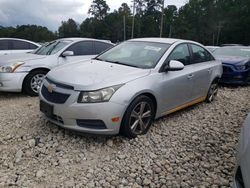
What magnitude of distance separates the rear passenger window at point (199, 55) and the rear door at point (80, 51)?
109 inches

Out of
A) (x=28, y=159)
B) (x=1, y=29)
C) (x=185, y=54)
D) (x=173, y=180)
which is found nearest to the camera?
(x=173, y=180)

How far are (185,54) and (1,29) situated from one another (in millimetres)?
48041

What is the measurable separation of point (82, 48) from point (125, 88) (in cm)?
361

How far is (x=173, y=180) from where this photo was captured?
3027mm

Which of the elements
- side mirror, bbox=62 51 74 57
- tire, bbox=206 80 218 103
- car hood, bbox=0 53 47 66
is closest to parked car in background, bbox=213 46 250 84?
tire, bbox=206 80 218 103

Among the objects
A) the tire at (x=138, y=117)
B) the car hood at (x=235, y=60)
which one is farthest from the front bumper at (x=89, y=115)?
the car hood at (x=235, y=60)

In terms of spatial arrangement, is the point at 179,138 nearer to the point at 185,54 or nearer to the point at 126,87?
the point at 126,87

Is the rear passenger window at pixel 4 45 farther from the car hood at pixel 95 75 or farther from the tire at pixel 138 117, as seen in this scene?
the tire at pixel 138 117

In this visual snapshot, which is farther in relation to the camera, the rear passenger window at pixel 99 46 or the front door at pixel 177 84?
the rear passenger window at pixel 99 46

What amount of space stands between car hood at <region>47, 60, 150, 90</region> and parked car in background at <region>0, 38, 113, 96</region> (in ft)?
6.26

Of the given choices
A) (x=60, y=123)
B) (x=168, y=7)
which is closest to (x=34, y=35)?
(x=168, y=7)

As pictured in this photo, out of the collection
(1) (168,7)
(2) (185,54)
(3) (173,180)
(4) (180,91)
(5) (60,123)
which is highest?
(1) (168,7)

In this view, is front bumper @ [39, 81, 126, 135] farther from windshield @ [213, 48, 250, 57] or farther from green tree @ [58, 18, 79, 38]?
green tree @ [58, 18, 79, 38]

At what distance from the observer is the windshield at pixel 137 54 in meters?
4.21
